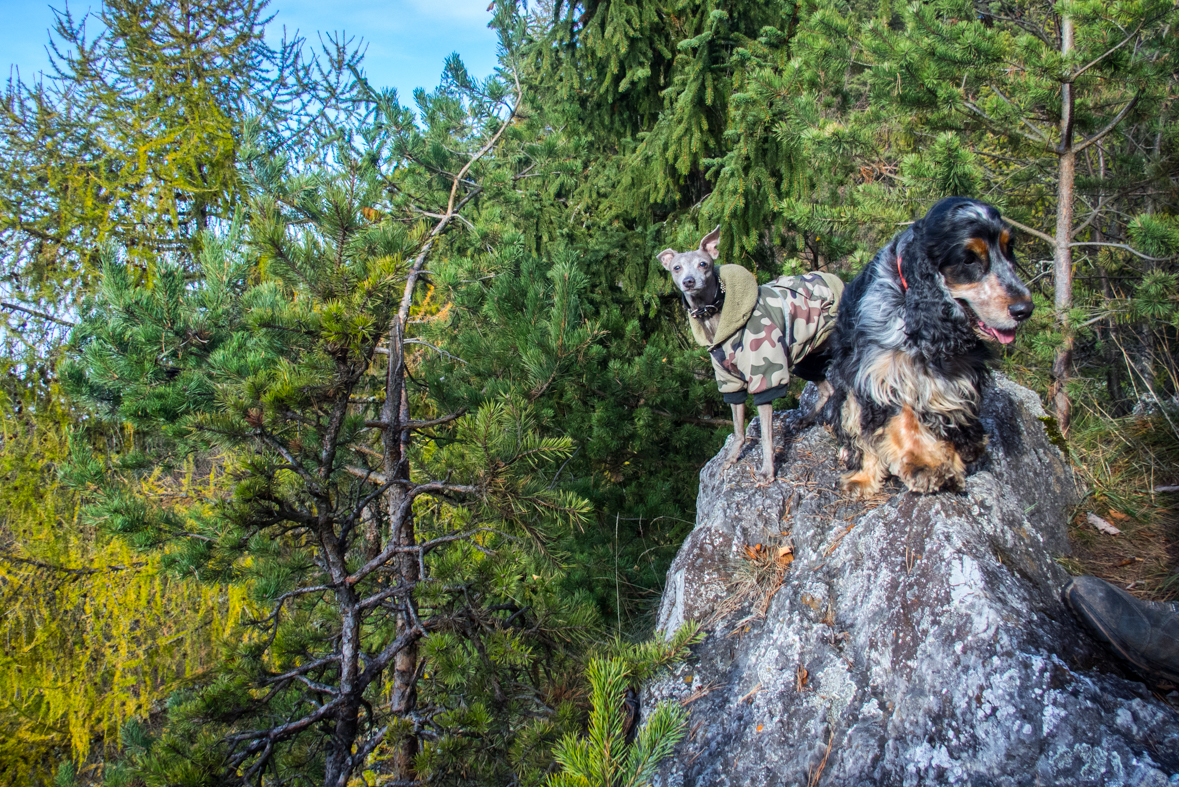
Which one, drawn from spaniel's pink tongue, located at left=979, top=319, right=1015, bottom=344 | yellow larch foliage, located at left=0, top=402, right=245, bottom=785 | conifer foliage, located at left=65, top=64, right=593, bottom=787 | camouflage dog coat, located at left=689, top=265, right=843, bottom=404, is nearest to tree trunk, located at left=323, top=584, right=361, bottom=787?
conifer foliage, located at left=65, top=64, right=593, bottom=787

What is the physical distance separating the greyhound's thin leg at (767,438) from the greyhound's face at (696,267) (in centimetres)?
77

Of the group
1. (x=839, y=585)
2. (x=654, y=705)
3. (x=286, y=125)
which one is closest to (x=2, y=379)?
(x=286, y=125)

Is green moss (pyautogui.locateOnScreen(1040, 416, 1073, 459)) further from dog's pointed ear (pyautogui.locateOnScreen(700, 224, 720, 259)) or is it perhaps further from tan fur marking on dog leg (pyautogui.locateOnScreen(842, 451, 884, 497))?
dog's pointed ear (pyautogui.locateOnScreen(700, 224, 720, 259))

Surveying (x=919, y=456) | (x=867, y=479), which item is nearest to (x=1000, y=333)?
(x=919, y=456)

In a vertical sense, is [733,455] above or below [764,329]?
below

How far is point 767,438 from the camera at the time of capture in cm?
326

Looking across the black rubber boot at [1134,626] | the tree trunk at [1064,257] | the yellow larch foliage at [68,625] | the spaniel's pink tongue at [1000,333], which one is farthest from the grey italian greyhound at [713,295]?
the yellow larch foliage at [68,625]

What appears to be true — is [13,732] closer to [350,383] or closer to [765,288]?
[350,383]

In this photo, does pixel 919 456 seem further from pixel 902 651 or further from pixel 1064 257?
pixel 1064 257

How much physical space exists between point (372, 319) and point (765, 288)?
2.32 meters

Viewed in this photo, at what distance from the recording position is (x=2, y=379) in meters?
5.78

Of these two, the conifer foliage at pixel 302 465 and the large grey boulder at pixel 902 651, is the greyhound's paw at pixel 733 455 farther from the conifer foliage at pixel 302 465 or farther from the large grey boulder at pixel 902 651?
the conifer foliage at pixel 302 465

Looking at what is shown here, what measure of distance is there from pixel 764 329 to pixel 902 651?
1.79 m

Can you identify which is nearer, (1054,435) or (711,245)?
(711,245)
